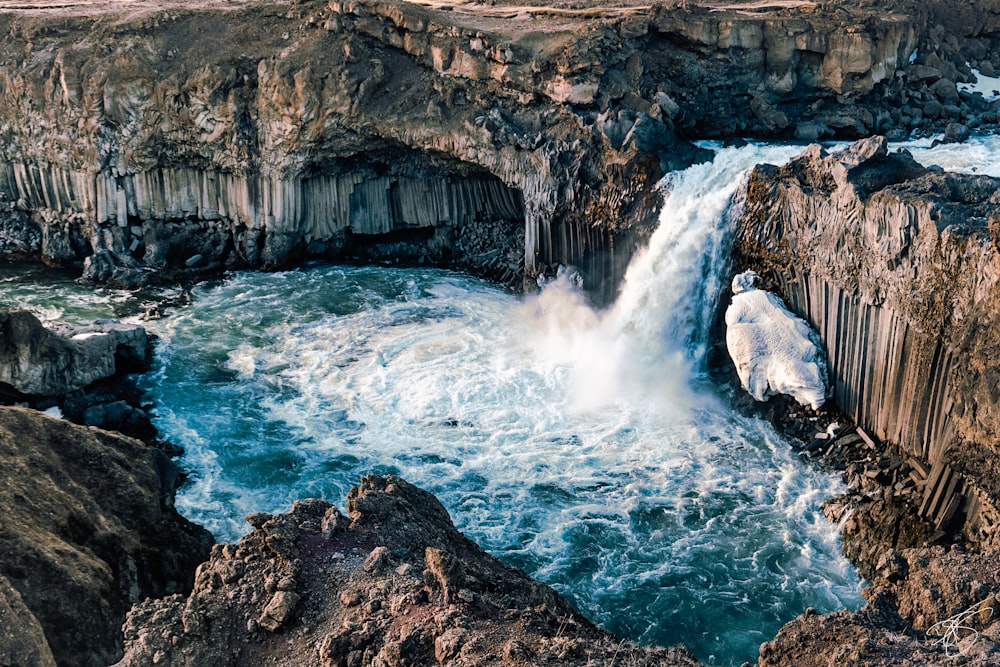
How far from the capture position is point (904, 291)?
2281cm

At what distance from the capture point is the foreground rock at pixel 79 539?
15.9 meters

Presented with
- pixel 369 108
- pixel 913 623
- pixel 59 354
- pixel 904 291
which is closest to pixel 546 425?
pixel 904 291

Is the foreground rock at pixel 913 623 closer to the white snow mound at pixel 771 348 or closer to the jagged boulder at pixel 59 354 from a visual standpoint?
the white snow mound at pixel 771 348

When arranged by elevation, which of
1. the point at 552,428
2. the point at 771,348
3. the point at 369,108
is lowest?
the point at 552,428

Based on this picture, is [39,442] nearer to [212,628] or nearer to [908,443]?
[212,628]

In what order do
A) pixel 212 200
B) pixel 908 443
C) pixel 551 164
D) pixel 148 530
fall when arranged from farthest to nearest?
1. pixel 212 200
2. pixel 551 164
3. pixel 908 443
4. pixel 148 530

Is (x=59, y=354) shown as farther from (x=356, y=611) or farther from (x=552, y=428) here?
(x=356, y=611)

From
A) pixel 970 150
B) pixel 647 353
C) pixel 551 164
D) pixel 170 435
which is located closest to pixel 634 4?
pixel 551 164

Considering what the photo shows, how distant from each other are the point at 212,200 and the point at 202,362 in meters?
9.32

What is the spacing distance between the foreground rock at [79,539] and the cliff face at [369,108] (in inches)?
661

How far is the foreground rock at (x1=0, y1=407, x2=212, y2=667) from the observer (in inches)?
626

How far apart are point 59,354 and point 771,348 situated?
19.6 metres

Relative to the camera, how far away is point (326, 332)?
32.3 metres

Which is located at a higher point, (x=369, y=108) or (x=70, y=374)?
(x=369, y=108)
